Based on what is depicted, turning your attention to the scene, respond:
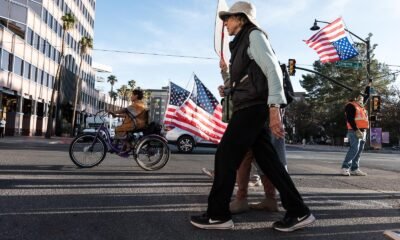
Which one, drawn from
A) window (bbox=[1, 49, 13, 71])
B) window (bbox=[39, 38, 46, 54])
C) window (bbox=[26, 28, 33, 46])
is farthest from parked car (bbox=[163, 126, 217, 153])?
window (bbox=[39, 38, 46, 54])

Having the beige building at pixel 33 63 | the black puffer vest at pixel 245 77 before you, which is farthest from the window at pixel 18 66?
the black puffer vest at pixel 245 77

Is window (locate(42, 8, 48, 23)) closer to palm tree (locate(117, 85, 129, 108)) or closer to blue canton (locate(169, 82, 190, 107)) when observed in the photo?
blue canton (locate(169, 82, 190, 107))

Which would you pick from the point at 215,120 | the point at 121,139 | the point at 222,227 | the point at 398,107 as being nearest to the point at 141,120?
the point at 121,139

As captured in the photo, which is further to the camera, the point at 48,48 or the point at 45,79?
the point at 48,48

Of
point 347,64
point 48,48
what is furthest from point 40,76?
point 347,64

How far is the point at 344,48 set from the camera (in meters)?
20.5

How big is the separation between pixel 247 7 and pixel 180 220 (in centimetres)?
201

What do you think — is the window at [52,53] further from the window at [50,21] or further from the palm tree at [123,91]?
the palm tree at [123,91]

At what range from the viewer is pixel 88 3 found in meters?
67.5

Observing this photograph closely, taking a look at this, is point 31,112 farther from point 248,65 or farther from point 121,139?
point 248,65

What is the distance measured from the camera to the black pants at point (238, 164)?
11.4 ft

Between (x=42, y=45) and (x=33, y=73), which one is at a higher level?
(x=42, y=45)

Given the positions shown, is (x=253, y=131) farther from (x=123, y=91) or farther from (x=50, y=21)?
(x=123, y=91)

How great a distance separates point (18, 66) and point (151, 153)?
1246 inches
